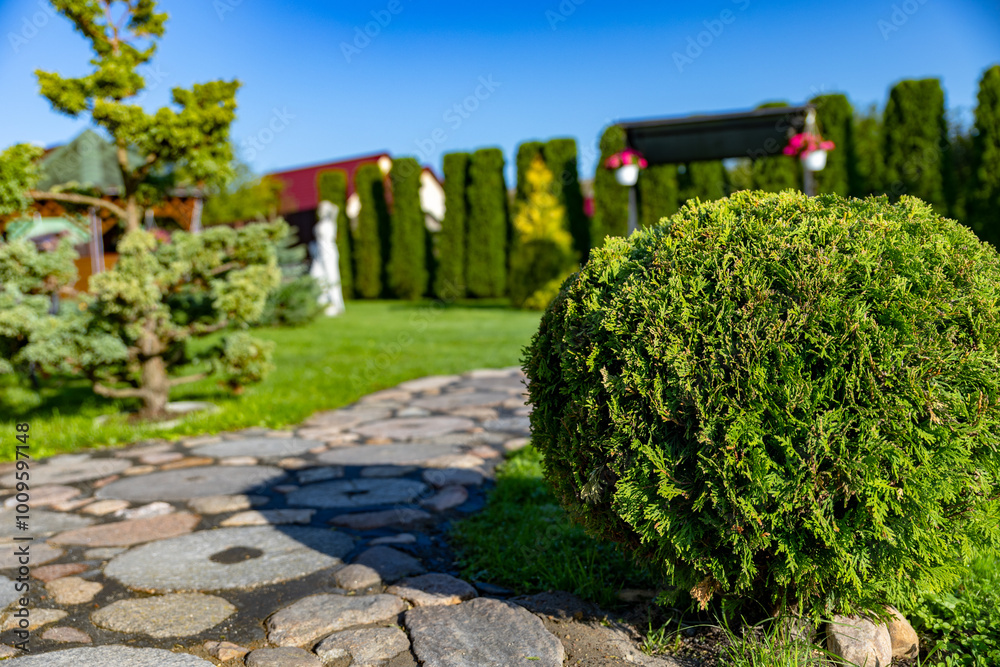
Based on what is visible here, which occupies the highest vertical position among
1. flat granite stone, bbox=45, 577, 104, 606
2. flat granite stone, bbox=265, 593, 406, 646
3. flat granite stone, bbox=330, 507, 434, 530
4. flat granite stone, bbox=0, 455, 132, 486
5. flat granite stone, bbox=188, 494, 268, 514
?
flat granite stone, bbox=0, 455, 132, 486

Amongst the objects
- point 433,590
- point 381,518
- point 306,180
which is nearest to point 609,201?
point 381,518

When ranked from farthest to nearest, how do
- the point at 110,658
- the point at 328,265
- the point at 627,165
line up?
the point at 328,265
the point at 627,165
the point at 110,658

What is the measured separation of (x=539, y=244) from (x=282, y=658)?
14.4m

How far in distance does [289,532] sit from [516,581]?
122 centimetres

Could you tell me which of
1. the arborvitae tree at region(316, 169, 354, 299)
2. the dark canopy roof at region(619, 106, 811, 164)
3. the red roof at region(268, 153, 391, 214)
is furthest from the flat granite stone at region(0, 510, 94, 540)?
the red roof at region(268, 153, 391, 214)

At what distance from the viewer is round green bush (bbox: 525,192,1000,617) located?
5.92ft

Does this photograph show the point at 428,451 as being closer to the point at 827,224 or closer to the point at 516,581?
the point at 516,581

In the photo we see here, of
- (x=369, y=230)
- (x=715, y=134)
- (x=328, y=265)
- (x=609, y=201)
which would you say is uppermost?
(x=715, y=134)

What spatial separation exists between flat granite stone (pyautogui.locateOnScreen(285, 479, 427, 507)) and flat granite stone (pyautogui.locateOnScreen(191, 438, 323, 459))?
0.86 metres

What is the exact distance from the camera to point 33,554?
2.96 meters

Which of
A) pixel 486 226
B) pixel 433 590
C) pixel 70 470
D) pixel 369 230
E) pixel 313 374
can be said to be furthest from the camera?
pixel 369 230

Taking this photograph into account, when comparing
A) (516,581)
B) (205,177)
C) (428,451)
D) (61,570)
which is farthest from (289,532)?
(205,177)

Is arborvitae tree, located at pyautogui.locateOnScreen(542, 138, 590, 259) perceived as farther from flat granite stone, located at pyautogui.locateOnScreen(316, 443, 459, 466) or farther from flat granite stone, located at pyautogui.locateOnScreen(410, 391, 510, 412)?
flat granite stone, located at pyautogui.locateOnScreen(316, 443, 459, 466)

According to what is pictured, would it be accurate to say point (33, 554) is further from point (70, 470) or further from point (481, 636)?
point (481, 636)
